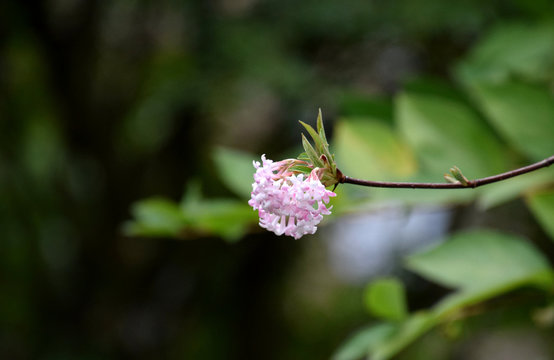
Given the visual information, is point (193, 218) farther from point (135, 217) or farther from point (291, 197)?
point (135, 217)

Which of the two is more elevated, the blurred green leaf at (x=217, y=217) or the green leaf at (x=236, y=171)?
the green leaf at (x=236, y=171)

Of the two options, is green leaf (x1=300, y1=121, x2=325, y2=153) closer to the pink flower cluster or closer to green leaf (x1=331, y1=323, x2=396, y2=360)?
the pink flower cluster

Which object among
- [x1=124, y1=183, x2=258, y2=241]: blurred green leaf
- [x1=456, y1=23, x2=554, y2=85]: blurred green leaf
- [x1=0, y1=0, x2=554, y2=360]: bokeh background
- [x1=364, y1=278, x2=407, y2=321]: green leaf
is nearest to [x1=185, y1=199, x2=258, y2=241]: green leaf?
[x1=124, y1=183, x2=258, y2=241]: blurred green leaf

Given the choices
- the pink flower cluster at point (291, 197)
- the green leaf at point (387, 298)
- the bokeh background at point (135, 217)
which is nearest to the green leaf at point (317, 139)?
the pink flower cluster at point (291, 197)

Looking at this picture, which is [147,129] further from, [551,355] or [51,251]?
[551,355]

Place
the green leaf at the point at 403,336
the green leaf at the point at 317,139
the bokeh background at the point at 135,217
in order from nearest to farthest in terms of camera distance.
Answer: the green leaf at the point at 317,139
the green leaf at the point at 403,336
the bokeh background at the point at 135,217

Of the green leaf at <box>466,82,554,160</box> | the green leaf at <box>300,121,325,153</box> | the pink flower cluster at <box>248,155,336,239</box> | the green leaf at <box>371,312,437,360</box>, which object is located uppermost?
the green leaf at <box>466,82,554,160</box>

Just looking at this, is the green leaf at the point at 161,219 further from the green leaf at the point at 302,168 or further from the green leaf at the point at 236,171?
the green leaf at the point at 302,168
